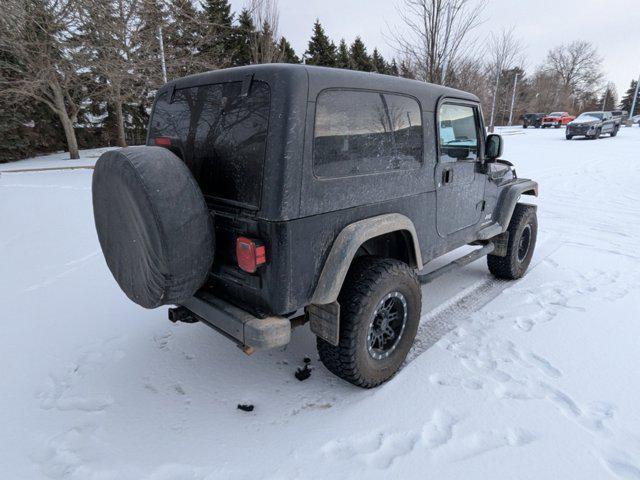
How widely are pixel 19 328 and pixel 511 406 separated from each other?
3916mm

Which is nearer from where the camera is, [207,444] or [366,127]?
[207,444]

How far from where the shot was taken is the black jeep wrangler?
6.57 feet

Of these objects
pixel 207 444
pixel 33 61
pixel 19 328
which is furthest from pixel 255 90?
pixel 33 61

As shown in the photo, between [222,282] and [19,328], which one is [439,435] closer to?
[222,282]

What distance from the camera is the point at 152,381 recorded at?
8.84ft

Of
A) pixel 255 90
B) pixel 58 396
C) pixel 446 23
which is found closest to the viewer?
pixel 255 90

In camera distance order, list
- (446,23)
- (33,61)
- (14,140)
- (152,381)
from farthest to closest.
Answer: (14,140) → (33,61) → (446,23) → (152,381)

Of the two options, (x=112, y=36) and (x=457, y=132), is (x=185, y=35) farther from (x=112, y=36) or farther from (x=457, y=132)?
(x=457, y=132)

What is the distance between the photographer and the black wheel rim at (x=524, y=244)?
4457 mm

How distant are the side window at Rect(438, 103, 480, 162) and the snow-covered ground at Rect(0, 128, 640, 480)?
146 centimetres

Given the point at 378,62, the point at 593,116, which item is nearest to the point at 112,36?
the point at 593,116

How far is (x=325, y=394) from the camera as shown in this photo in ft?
8.45

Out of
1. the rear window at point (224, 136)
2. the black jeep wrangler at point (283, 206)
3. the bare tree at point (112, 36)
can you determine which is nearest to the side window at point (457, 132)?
the black jeep wrangler at point (283, 206)

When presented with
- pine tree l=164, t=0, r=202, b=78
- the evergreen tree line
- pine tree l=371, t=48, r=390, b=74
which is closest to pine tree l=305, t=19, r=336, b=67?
pine tree l=371, t=48, r=390, b=74
